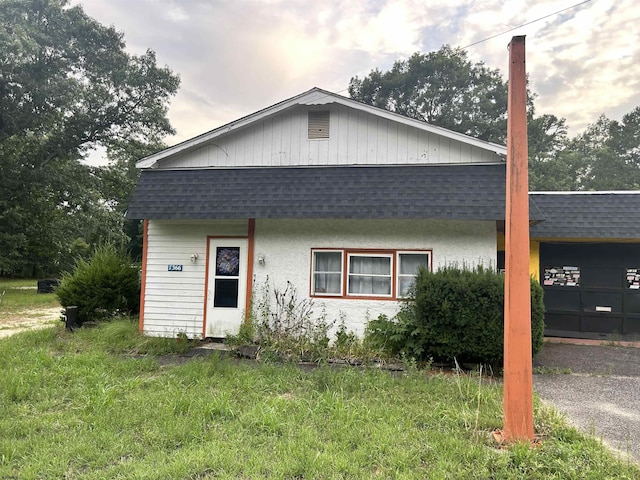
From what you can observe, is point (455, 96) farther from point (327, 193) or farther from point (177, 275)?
point (177, 275)

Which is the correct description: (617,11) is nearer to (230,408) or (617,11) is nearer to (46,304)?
(230,408)

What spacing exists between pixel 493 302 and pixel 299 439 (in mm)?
4012

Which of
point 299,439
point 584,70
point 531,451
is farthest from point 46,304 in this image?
point 584,70

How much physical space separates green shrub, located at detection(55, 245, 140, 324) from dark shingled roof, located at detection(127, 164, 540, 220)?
2.57 meters

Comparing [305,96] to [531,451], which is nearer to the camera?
[531,451]

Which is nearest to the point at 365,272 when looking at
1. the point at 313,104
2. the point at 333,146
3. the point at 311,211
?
the point at 311,211

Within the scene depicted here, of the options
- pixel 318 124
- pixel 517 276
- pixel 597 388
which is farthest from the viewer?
pixel 318 124

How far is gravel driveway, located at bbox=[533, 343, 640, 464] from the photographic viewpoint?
4047mm

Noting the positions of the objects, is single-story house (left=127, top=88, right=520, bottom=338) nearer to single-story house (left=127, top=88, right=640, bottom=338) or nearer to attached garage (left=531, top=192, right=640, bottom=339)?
single-story house (left=127, top=88, right=640, bottom=338)

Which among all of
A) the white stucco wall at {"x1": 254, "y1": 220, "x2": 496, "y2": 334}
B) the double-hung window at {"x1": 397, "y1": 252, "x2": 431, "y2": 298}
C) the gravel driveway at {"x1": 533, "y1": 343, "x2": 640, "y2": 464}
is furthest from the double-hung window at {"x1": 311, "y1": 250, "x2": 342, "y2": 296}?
the gravel driveway at {"x1": 533, "y1": 343, "x2": 640, "y2": 464}

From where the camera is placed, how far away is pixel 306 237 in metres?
7.91

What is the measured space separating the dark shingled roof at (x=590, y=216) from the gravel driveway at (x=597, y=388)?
8.39 feet

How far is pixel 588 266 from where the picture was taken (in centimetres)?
948

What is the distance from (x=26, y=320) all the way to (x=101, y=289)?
158 inches
